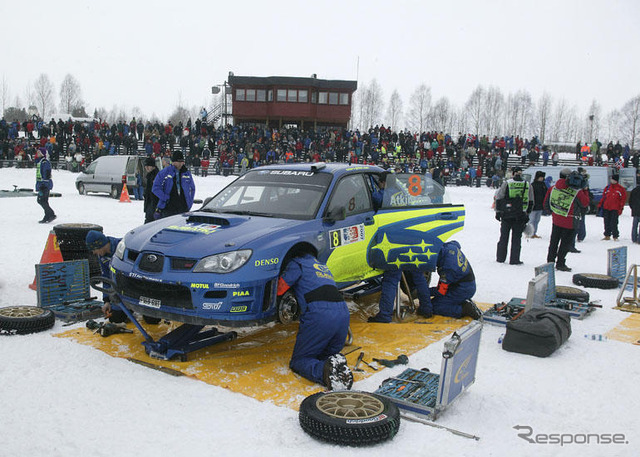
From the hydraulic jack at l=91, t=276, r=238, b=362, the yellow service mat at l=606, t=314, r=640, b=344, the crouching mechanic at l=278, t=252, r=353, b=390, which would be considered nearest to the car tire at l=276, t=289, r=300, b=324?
the crouching mechanic at l=278, t=252, r=353, b=390

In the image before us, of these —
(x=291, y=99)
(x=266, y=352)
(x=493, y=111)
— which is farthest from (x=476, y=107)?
(x=266, y=352)

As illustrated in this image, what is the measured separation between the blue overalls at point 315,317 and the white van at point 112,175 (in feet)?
55.1

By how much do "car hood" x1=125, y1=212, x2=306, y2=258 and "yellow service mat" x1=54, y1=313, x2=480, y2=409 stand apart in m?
1.04

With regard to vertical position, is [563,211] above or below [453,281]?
above

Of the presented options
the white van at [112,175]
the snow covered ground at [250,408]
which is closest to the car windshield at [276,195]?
the snow covered ground at [250,408]

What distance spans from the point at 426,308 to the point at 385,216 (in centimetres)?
131

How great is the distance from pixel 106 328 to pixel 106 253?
2.84 ft

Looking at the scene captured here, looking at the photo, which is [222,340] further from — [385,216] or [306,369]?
[385,216]

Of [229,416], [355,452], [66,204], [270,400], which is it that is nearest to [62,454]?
[229,416]

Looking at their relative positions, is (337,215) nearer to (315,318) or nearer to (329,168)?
(329,168)

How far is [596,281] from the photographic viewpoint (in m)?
8.99

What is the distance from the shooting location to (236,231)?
16.9 ft

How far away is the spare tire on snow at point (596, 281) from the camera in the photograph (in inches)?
352

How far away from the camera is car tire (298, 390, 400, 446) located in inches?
143
